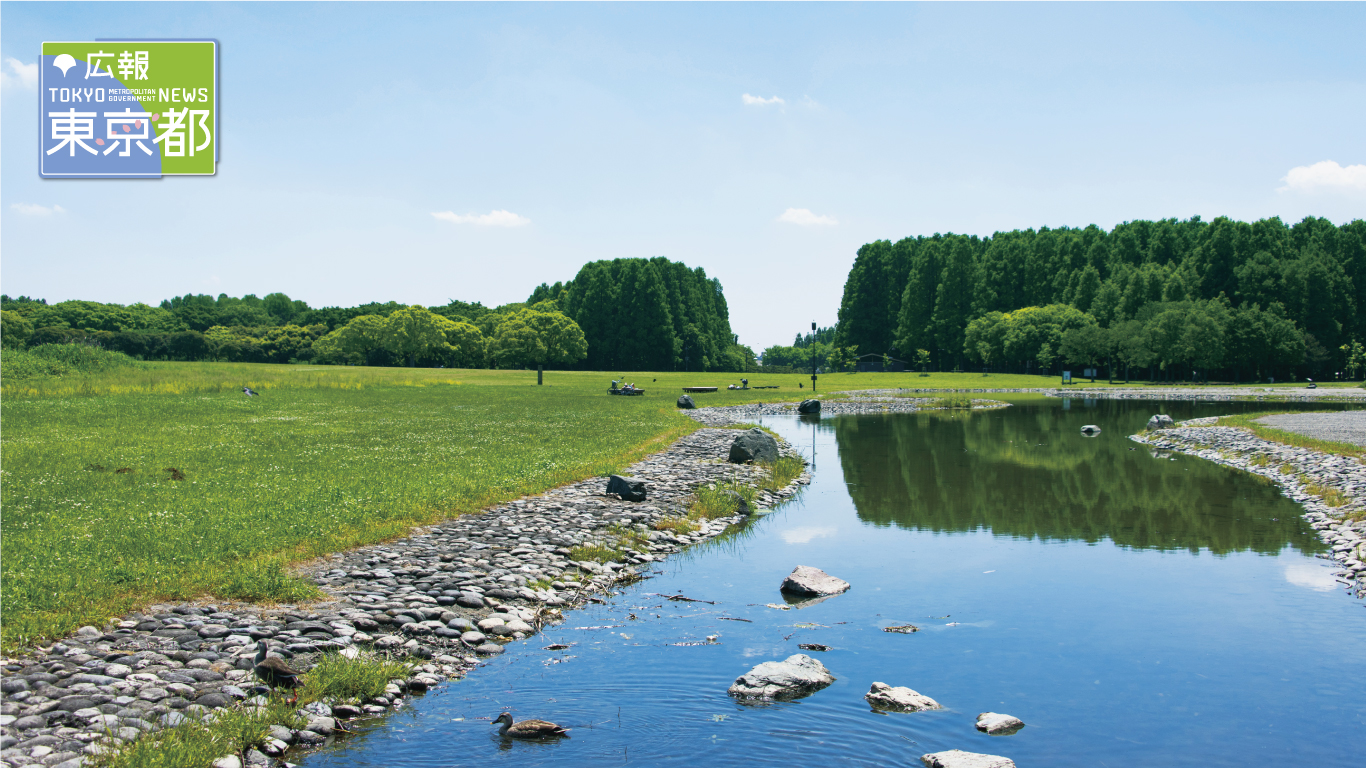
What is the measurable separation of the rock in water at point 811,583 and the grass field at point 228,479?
686cm

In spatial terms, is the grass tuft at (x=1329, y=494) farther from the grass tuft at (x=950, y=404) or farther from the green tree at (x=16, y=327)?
the green tree at (x=16, y=327)

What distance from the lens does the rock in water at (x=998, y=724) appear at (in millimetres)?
8086

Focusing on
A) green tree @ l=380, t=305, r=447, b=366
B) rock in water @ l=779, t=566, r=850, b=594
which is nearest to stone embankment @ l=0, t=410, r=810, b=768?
rock in water @ l=779, t=566, r=850, b=594

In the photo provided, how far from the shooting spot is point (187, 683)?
26.3ft

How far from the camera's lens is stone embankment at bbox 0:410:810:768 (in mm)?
7230

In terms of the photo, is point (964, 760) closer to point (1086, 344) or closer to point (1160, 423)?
point (1160, 423)

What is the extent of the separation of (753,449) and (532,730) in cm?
2021

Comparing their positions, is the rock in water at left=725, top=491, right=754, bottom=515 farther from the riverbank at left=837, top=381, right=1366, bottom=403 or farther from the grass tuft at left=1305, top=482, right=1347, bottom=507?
the riverbank at left=837, top=381, right=1366, bottom=403

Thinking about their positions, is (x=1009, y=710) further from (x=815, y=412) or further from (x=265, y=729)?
(x=815, y=412)

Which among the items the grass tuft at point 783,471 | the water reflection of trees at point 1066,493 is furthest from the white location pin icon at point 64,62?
the grass tuft at point 783,471

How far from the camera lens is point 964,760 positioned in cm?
733

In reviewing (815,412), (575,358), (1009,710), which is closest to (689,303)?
(575,358)

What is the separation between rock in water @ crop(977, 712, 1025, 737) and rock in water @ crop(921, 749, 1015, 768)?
588 mm

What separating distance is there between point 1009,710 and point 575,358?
120 meters
